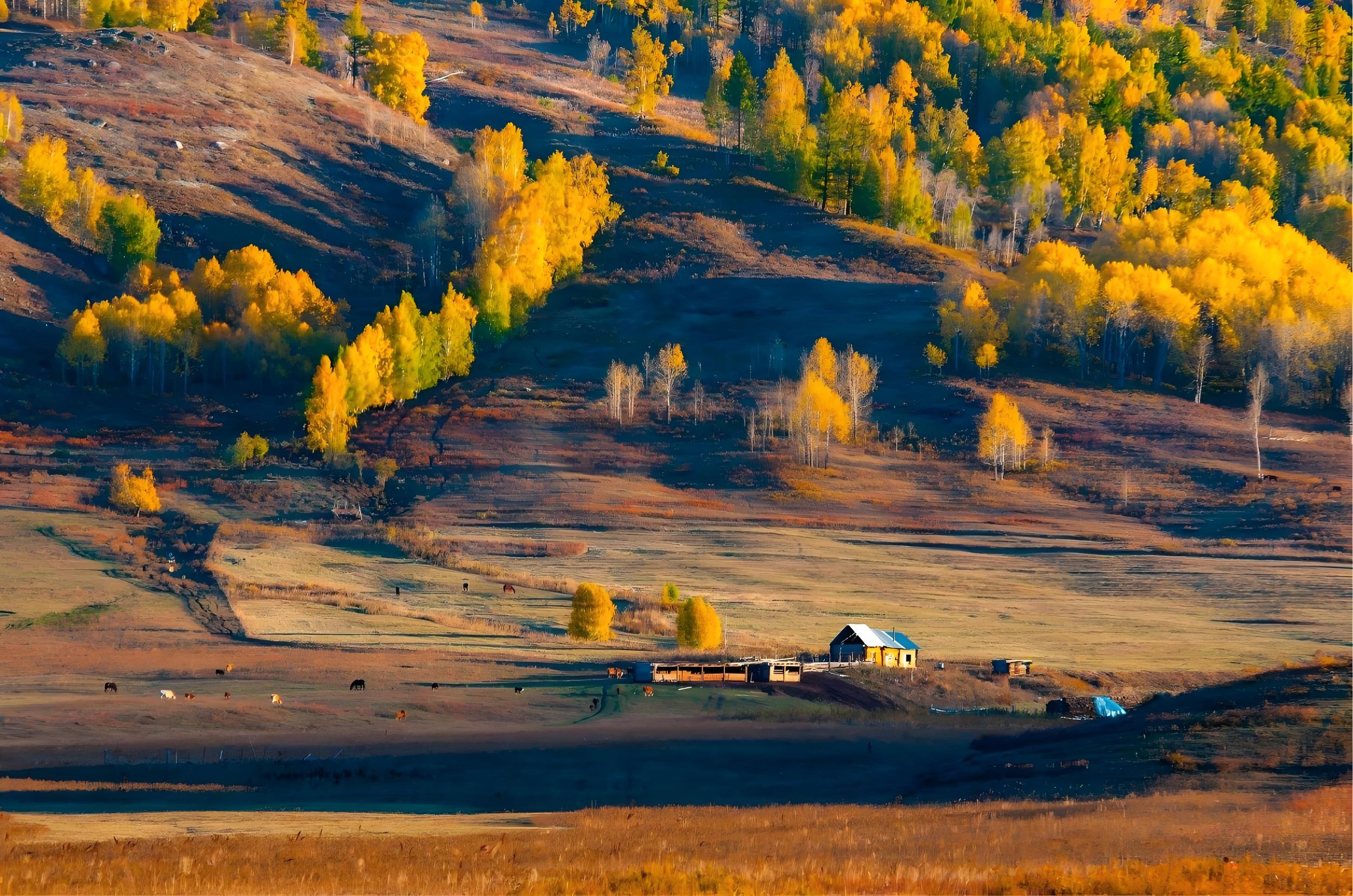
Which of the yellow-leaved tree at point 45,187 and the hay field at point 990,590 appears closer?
the hay field at point 990,590

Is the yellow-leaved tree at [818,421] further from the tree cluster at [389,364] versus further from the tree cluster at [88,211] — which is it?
the tree cluster at [88,211]

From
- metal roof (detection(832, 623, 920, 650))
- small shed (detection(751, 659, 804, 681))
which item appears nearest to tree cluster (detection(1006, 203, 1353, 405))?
metal roof (detection(832, 623, 920, 650))

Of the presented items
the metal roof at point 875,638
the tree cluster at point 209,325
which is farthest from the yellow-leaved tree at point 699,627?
the tree cluster at point 209,325

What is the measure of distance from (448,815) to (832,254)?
103428mm

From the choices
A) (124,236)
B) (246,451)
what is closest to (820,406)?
(246,451)

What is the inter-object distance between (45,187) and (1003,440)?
81753mm

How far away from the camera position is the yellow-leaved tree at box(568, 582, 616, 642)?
70188mm

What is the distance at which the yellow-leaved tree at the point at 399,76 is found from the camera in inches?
6491

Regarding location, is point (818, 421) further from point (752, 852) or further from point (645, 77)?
point (645, 77)

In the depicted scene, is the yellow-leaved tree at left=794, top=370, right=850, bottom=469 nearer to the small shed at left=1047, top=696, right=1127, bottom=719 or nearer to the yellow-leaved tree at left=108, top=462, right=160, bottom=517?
the yellow-leaved tree at left=108, top=462, right=160, bottom=517

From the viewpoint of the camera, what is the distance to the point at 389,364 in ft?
373

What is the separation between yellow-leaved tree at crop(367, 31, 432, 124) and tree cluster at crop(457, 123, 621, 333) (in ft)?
58.0

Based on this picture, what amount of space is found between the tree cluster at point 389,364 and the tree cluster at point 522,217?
4.22 meters

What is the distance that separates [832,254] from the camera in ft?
444
